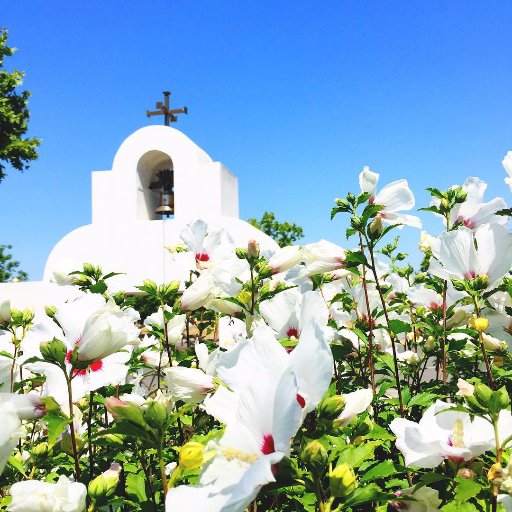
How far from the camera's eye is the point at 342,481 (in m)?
0.68

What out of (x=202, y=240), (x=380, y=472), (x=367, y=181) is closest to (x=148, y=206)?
(x=202, y=240)

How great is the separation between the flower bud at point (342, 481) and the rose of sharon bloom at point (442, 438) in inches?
9.7

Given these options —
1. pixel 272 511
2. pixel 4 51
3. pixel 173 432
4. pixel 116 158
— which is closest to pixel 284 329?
pixel 272 511

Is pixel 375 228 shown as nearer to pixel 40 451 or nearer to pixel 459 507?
pixel 459 507

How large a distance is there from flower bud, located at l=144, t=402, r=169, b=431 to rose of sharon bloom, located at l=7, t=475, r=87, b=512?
0.27 m

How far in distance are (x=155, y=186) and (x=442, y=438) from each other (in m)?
13.1

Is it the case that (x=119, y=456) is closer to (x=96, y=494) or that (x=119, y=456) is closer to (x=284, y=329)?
(x=96, y=494)

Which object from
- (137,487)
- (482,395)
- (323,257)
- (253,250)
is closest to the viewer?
(482,395)

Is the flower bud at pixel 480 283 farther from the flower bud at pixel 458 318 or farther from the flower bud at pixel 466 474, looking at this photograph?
the flower bud at pixel 466 474

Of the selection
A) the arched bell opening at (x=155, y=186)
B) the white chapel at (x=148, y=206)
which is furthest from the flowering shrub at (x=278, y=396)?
the arched bell opening at (x=155, y=186)

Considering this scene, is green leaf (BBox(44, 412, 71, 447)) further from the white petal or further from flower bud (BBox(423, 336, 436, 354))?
flower bud (BBox(423, 336, 436, 354))

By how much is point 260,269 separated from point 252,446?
1092mm

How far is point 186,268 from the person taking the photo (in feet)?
6.72

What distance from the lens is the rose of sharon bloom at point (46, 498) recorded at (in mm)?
895
